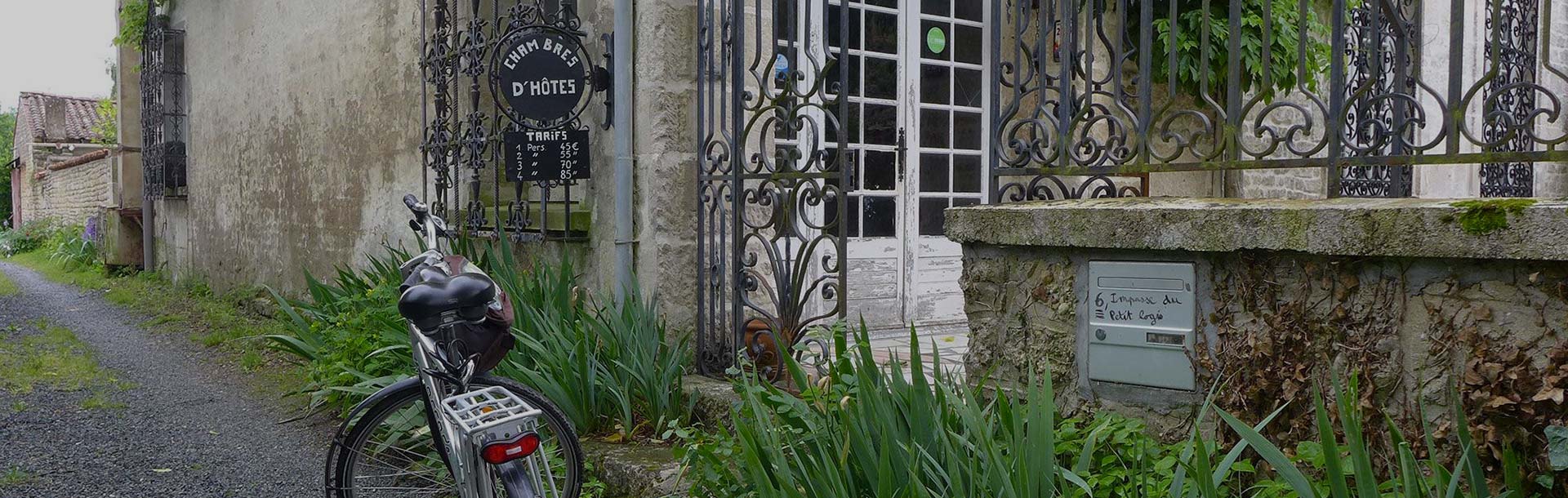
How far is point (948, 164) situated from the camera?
7.00 metres

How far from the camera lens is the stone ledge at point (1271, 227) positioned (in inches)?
86.0

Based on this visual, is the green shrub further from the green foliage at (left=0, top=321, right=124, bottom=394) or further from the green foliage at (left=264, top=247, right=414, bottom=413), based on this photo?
the green foliage at (left=0, top=321, right=124, bottom=394)

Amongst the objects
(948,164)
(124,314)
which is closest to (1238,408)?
(948,164)

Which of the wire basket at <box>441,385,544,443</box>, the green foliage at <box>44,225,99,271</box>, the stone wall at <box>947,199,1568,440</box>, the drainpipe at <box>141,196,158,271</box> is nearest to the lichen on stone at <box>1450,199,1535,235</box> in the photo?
the stone wall at <box>947,199,1568,440</box>

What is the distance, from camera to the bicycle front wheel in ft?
10.6

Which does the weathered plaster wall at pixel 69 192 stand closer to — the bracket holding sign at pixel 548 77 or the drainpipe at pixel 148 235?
the drainpipe at pixel 148 235

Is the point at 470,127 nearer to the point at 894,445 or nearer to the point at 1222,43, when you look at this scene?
the point at 894,445

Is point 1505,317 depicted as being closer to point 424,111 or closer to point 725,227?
point 725,227

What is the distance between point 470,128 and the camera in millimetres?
6113

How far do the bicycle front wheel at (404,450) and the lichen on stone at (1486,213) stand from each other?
2.00 metres

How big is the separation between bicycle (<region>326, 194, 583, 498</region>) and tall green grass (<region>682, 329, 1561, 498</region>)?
46cm

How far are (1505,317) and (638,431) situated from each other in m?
2.74

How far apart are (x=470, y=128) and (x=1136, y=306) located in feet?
13.4

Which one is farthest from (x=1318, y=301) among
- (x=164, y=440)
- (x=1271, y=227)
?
(x=164, y=440)
